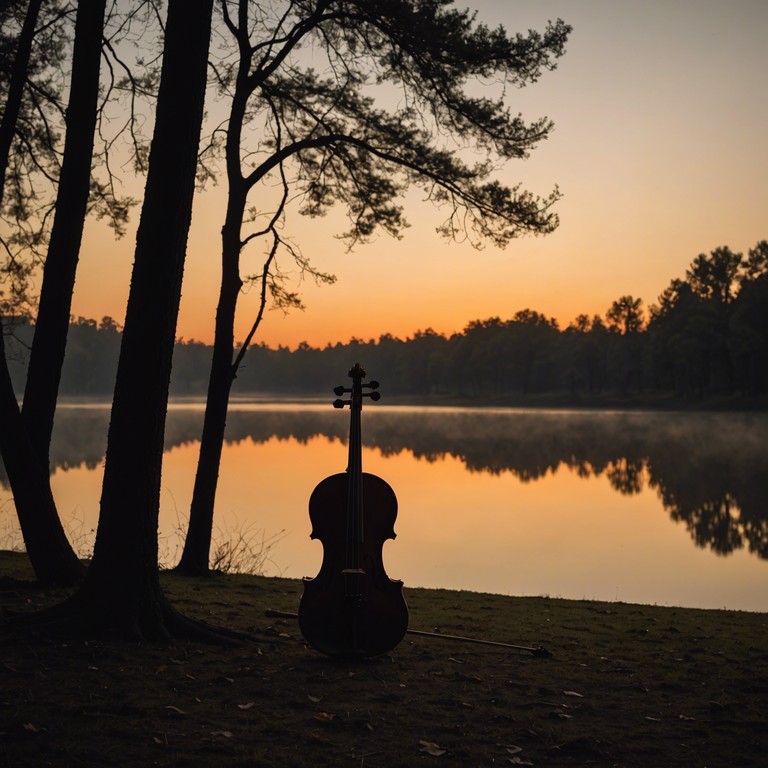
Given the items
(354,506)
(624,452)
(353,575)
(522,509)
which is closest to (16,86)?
(354,506)

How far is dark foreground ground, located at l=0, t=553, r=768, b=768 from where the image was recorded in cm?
368

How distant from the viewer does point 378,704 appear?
4.37 metres

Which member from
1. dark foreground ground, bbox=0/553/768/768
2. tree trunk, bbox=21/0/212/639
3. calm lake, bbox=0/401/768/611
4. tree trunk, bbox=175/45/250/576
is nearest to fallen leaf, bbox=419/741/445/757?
dark foreground ground, bbox=0/553/768/768

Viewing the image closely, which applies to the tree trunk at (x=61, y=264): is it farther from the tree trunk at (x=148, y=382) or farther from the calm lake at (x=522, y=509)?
the calm lake at (x=522, y=509)

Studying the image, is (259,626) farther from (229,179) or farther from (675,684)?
(229,179)

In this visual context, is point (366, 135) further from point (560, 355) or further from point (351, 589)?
point (560, 355)

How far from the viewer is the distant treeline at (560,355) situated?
64562 mm

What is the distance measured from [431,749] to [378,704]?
2.13 ft

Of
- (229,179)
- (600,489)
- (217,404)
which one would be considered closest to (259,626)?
(217,404)

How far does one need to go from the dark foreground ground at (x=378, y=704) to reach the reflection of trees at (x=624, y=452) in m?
11.3

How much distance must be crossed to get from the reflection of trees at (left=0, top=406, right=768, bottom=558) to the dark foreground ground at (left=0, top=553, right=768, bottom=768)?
11.3 metres

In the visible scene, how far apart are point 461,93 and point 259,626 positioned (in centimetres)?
547

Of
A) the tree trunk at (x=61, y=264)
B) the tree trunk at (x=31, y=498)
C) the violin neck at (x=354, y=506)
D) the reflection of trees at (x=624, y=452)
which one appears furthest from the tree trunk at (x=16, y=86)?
the reflection of trees at (x=624, y=452)

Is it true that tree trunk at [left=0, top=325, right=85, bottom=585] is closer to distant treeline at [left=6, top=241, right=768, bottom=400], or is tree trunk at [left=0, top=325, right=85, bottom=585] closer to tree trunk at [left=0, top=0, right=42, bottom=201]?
tree trunk at [left=0, top=0, right=42, bottom=201]
